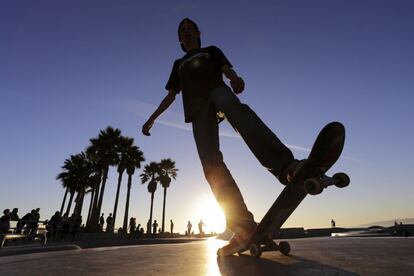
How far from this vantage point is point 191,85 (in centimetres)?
310

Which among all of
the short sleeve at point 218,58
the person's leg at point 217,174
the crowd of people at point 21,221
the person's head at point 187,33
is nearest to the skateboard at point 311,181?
the person's leg at point 217,174

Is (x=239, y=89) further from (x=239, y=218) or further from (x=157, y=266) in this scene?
(x=157, y=266)

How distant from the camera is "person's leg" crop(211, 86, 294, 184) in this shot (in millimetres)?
2279

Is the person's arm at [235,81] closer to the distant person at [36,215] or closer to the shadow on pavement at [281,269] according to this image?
the shadow on pavement at [281,269]

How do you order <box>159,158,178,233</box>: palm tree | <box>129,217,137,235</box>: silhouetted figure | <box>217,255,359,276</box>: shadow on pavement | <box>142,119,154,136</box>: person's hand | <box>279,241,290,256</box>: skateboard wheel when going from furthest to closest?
<box>159,158,178,233</box>: palm tree < <box>129,217,137,235</box>: silhouetted figure < <box>142,119,154,136</box>: person's hand < <box>279,241,290,256</box>: skateboard wheel < <box>217,255,359,276</box>: shadow on pavement

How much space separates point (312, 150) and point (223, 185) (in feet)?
3.19

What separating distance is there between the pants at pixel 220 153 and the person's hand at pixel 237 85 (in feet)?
0.16

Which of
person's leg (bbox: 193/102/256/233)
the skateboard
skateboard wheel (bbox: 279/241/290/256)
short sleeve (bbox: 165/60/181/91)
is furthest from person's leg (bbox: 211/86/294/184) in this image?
short sleeve (bbox: 165/60/181/91)

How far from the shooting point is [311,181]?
6.26 feet

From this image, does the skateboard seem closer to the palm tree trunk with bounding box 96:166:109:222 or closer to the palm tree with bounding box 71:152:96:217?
the palm tree trunk with bounding box 96:166:109:222

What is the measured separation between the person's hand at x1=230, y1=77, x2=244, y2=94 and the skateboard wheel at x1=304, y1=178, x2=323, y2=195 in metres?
1.14

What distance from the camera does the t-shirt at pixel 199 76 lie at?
119 inches

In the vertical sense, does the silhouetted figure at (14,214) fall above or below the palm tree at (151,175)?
below

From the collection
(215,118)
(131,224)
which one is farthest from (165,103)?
(131,224)
